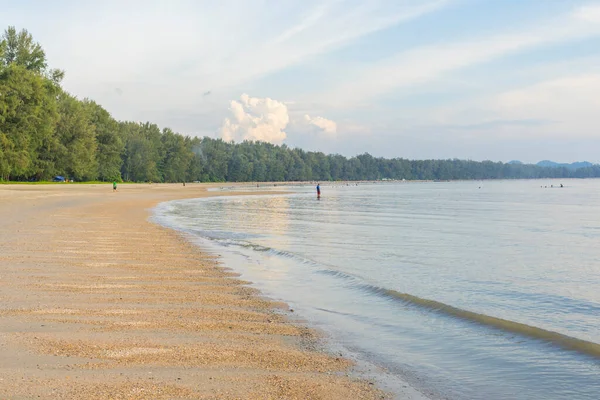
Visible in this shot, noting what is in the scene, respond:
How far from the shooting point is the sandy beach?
17.3 feet

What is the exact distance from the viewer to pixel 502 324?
9297 millimetres

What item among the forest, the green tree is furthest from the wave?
the green tree

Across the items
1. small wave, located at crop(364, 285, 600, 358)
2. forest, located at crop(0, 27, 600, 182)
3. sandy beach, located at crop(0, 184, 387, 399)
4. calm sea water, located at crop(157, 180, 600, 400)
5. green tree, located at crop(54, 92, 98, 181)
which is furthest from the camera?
green tree, located at crop(54, 92, 98, 181)

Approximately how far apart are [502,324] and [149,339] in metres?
6.09

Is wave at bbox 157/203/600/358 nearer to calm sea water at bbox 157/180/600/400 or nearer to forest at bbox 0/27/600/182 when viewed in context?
calm sea water at bbox 157/180/600/400

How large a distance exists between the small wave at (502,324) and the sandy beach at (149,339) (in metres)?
3.02

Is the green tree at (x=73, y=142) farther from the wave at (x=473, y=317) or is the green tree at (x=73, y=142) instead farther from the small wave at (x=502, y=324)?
the small wave at (x=502, y=324)

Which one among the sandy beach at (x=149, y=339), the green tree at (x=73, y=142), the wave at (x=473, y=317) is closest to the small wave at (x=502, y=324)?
the wave at (x=473, y=317)

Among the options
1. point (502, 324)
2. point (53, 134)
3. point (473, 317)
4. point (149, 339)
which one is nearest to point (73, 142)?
point (53, 134)

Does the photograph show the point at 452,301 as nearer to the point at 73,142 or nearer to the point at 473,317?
the point at 473,317

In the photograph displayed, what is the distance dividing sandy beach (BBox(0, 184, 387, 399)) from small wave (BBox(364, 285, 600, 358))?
302 cm

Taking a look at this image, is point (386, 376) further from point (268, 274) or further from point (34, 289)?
point (268, 274)

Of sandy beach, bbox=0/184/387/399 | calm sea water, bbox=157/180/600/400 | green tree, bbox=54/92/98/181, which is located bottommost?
calm sea water, bbox=157/180/600/400

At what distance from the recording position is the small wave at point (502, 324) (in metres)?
8.01
